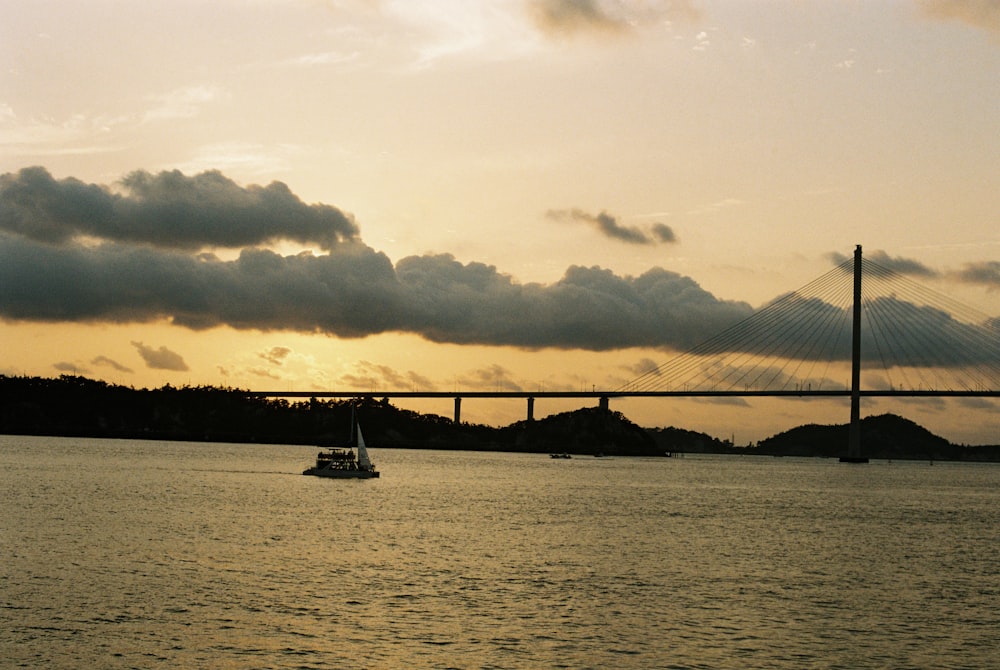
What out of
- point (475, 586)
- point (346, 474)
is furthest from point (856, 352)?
point (475, 586)

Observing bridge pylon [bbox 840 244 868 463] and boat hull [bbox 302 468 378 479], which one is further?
bridge pylon [bbox 840 244 868 463]

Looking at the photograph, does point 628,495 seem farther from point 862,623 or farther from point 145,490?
point 862,623

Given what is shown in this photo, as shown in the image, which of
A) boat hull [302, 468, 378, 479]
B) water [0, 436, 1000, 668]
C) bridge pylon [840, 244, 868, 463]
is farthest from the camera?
bridge pylon [840, 244, 868, 463]

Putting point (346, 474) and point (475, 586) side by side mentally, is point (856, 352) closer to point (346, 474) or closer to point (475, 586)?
point (346, 474)

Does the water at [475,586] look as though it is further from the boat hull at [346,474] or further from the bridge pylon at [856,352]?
the bridge pylon at [856,352]

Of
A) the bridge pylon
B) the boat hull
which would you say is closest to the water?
the boat hull

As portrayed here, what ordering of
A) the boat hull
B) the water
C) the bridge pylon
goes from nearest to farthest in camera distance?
the water → the boat hull → the bridge pylon

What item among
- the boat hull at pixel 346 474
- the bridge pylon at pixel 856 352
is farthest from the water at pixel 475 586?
the bridge pylon at pixel 856 352

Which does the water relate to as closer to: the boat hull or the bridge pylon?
the boat hull

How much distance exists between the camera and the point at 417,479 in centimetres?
11488

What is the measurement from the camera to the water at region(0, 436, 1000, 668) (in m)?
27.4

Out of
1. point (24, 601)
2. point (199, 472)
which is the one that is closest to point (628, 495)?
point (199, 472)

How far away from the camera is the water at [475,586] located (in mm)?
27406

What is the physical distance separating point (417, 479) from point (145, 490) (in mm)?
37442
